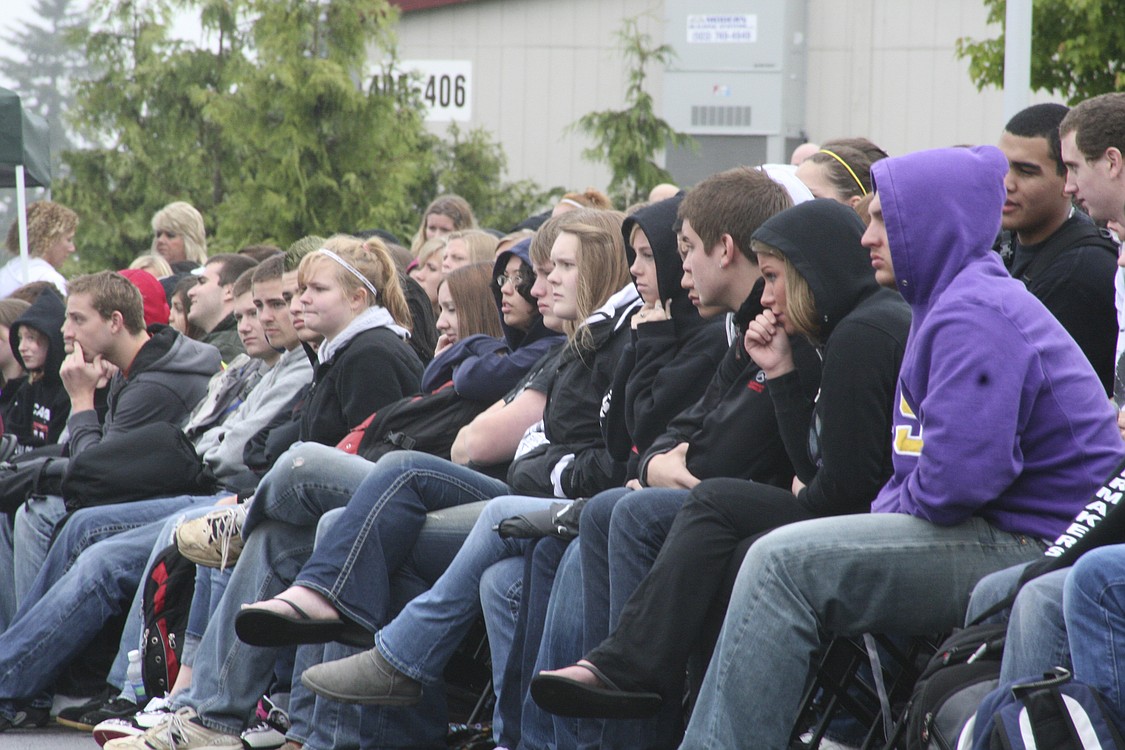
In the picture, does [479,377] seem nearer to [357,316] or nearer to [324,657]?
[357,316]

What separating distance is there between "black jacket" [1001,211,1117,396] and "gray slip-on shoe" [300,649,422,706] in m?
2.25

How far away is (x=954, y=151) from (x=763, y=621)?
4.16ft

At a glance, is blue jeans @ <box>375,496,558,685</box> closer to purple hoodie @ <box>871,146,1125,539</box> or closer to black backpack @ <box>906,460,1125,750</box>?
purple hoodie @ <box>871,146,1125,539</box>

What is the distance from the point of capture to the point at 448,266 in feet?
23.7

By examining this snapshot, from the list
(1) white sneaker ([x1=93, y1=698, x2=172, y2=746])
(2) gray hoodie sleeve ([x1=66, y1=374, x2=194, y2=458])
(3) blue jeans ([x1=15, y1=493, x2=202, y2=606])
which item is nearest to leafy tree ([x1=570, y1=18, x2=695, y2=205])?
(2) gray hoodie sleeve ([x1=66, y1=374, x2=194, y2=458])

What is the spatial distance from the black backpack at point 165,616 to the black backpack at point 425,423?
85 cm

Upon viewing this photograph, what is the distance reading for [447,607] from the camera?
4684mm

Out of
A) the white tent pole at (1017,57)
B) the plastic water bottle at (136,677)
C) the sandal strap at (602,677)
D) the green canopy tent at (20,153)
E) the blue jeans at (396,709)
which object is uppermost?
the white tent pole at (1017,57)

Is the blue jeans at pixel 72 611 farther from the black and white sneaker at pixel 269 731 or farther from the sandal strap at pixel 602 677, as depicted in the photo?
the sandal strap at pixel 602 677

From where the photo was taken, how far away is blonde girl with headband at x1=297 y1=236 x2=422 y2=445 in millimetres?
6059

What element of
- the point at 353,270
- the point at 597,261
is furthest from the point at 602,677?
the point at 353,270

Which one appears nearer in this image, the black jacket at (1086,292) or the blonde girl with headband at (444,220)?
the black jacket at (1086,292)

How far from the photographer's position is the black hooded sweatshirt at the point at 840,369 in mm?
3795

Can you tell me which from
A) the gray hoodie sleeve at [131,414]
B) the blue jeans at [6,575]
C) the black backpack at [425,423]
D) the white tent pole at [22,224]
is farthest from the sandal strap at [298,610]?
the white tent pole at [22,224]
